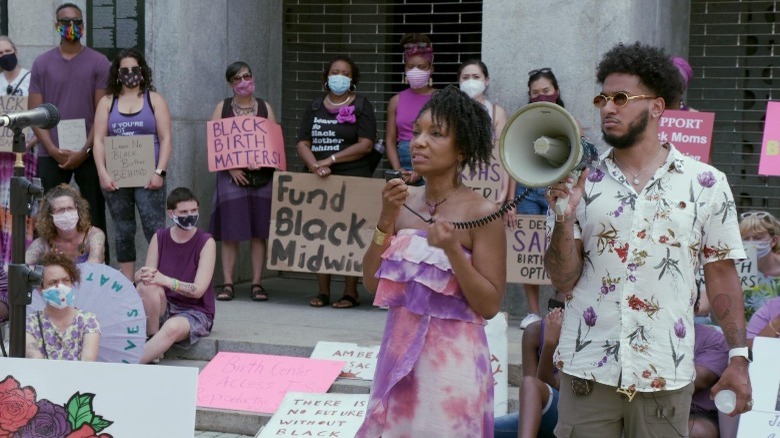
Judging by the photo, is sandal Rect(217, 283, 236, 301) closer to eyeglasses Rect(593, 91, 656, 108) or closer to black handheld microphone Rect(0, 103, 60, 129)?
black handheld microphone Rect(0, 103, 60, 129)

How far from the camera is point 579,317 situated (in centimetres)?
394

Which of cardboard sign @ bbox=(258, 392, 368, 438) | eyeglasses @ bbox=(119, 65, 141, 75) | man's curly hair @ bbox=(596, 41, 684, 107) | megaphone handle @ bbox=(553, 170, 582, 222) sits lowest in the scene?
cardboard sign @ bbox=(258, 392, 368, 438)

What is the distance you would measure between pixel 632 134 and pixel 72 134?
6.42 m

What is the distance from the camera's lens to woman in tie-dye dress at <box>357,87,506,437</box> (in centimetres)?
407

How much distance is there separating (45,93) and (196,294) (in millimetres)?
2713

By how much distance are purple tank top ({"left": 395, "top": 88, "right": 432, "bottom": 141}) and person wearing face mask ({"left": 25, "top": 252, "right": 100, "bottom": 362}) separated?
3.11 m

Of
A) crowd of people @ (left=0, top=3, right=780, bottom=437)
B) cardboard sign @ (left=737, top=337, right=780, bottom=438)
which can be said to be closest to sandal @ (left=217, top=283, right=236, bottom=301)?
cardboard sign @ (left=737, top=337, right=780, bottom=438)

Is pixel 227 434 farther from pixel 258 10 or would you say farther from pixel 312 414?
pixel 258 10

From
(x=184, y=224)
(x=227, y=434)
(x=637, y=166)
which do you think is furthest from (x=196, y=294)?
(x=637, y=166)

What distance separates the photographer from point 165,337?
7641 millimetres

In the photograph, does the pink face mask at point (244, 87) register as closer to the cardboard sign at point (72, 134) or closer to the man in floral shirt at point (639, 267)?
the cardboard sign at point (72, 134)

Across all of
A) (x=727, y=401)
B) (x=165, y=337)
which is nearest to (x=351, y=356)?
(x=165, y=337)

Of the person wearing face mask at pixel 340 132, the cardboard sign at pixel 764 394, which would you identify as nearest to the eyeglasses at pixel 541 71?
the person wearing face mask at pixel 340 132

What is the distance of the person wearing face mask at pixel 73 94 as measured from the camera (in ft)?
30.9
